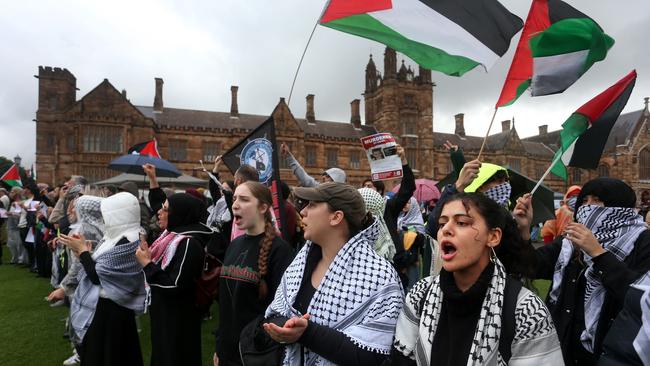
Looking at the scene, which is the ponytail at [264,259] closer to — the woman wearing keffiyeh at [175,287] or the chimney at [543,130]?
the woman wearing keffiyeh at [175,287]

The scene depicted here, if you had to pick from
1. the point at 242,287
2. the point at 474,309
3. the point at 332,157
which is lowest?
the point at 242,287

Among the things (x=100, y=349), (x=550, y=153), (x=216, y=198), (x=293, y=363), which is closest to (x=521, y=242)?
(x=293, y=363)

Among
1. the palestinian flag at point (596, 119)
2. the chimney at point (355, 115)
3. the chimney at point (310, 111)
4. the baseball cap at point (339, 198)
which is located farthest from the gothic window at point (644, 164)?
the baseball cap at point (339, 198)

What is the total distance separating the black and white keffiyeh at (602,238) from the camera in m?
2.44

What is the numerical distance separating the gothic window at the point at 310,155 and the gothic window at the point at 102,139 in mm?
16481

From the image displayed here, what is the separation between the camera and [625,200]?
2.55m

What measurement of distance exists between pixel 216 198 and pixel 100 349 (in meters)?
2.74

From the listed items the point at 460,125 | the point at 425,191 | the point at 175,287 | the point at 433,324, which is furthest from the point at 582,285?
the point at 460,125

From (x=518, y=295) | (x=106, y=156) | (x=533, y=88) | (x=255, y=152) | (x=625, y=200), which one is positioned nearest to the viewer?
(x=518, y=295)

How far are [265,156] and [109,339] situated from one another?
2322 millimetres

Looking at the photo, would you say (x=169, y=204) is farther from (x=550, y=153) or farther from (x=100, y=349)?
(x=550, y=153)

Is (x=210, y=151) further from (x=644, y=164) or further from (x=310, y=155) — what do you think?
(x=644, y=164)

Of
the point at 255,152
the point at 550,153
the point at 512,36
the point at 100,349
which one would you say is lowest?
the point at 100,349

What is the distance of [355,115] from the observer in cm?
4453
